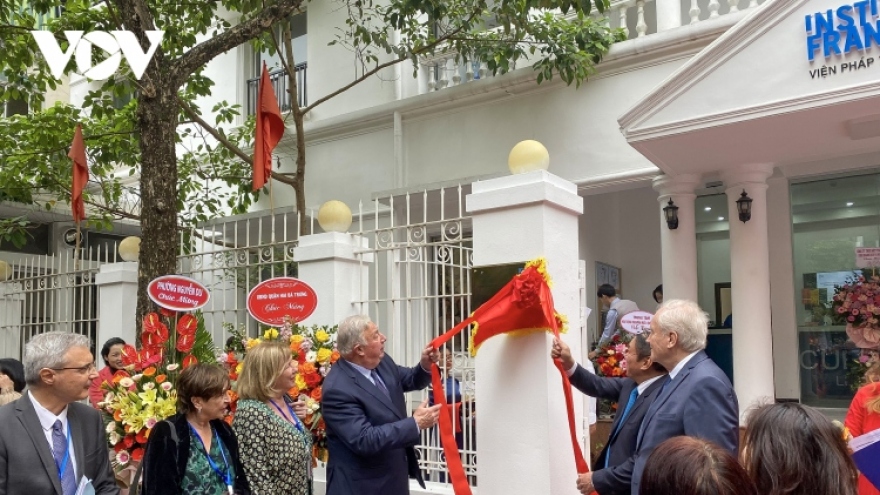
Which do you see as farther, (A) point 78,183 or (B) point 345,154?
(B) point 345,154

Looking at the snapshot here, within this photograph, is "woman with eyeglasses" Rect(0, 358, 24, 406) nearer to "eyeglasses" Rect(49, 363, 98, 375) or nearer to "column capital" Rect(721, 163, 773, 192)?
"eyeglasses" Rect(49, 363, 98, 375)

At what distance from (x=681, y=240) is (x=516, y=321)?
4.79 meters

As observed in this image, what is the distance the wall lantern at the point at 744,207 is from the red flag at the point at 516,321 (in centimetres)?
423

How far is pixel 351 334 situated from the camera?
4602 mm

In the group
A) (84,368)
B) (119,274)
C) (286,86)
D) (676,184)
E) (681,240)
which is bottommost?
(84,368)

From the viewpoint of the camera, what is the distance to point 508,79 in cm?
1061

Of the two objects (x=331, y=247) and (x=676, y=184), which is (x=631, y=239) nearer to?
(x=676, y=184)

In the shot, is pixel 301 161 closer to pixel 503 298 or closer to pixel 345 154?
pixel 345 154

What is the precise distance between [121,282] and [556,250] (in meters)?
6.14

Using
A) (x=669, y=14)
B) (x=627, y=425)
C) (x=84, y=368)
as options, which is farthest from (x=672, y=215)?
(x=84, y=368)

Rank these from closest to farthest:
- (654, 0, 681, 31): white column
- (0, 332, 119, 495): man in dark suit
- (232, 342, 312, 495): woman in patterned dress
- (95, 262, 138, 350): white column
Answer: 1. (0, 332, 119, 495): man in dark suit
2. (232, 342, 312, 495): woman in patterned dress
3. (95, 262, 138, 350): white column
4. (654, 0, 681, 31): white column

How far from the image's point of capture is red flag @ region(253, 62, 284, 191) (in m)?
7.45

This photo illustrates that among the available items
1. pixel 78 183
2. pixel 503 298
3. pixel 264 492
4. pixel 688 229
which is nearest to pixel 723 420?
pixel 503 298

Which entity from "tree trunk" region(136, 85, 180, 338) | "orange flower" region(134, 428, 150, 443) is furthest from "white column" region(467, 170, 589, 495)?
"tree trunk" region(136, 85, 180, 338)
